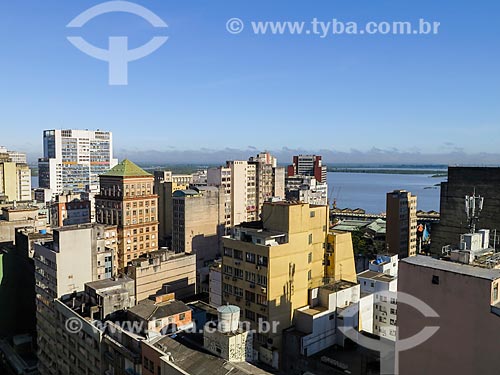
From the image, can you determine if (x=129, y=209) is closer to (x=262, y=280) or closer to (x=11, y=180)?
(x=262, y=280)

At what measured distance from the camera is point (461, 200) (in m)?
36.2

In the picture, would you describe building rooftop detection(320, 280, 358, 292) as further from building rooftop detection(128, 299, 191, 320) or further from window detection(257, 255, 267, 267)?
building rooftop detection(128, 299, 191, 320)

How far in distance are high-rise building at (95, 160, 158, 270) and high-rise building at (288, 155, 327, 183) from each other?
7106 cm

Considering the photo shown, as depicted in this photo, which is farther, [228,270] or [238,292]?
[228,270]

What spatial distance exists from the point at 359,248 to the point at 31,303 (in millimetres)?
29720

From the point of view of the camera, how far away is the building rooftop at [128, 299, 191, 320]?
17.5m

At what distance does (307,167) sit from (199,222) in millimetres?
67507

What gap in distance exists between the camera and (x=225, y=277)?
66.4 ft

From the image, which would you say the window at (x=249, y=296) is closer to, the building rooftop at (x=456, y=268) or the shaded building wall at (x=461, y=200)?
the building rooftop at (x=456, y=268)

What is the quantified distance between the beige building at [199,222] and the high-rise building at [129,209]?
Result: 348cm

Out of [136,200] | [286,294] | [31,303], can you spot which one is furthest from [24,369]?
[286,294]

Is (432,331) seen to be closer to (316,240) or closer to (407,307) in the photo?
(407,307)

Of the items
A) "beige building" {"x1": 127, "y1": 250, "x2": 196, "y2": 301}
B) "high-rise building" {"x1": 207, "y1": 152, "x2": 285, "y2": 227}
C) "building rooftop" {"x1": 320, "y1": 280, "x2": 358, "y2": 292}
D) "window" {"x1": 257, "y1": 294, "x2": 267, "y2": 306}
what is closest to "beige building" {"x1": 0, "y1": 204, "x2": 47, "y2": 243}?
"beige building" {"x1": 127, "y1": 250, "x2": 196, "y2": 301}

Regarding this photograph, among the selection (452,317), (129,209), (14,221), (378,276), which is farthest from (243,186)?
(452,317)
